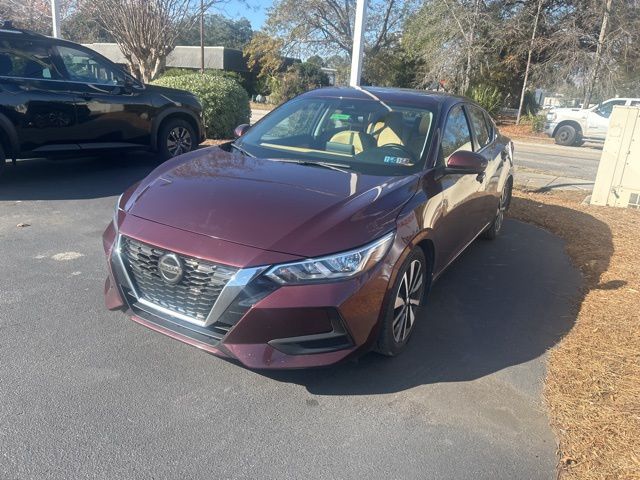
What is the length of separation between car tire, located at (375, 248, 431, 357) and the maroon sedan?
0.01 meters

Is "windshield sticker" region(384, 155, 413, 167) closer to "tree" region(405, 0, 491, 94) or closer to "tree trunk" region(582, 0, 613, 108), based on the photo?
"tree trunk" region(582, 0, 613, 108)

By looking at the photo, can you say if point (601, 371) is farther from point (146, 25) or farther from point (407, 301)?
point (146, 25)

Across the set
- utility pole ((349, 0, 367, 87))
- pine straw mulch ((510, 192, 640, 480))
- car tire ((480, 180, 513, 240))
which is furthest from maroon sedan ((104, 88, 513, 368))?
utility pole ((349, 0, 367, 87))

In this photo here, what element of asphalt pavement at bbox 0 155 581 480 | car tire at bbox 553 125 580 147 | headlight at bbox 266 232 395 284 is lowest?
asphalt pavement at bbox 0 155 581 480

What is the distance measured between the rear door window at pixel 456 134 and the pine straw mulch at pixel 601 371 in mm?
1661

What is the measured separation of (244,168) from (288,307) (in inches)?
53.7

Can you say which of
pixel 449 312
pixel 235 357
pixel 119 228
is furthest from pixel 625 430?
pixel 119 228

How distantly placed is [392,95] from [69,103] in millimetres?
4665

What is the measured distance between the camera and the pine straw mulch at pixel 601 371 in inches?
105

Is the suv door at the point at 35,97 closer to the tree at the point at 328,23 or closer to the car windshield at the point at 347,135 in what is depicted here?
the car windshield at the point at 347,135

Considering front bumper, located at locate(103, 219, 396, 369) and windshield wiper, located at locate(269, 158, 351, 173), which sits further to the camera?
windshield wiper, located at locate(269, 158, 351, 173)

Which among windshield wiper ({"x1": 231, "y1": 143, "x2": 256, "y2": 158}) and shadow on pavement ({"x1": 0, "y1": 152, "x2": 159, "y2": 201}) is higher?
windshield wiper ({"x1": 231, "y1": 143, "x2": 256, "y2": 158})

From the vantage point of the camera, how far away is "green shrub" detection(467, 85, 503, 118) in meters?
23.9

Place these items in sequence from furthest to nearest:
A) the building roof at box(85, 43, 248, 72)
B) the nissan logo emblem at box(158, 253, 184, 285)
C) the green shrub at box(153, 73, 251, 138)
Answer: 1. the building roof at box(85, 43, 248, 72)
2. the green shrub at box(153, 73, 251, 138)
3. the nissan logo emblem at box(158, 253, 184, 285)
